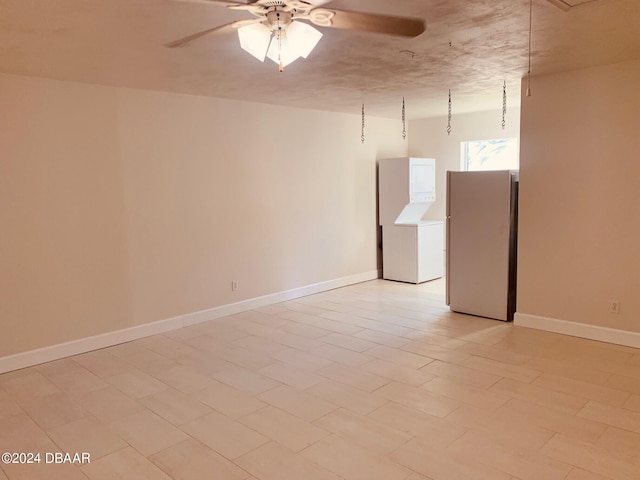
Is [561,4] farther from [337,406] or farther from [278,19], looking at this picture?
[337,406]

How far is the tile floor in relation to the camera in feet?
8.20

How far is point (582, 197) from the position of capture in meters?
4.31

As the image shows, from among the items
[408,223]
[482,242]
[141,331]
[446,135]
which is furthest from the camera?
[446,135]

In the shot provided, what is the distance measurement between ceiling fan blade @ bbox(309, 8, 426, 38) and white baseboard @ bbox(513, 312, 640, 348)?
3486 mm

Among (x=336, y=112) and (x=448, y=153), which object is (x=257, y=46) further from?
(x=448, y=153)

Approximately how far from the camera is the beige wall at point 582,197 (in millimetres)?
4059

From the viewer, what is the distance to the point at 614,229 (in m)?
4.16

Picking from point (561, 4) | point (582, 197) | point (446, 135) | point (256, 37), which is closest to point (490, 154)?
point (446, 135)

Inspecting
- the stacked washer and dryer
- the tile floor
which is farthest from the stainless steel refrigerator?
the stacked washer and dryer

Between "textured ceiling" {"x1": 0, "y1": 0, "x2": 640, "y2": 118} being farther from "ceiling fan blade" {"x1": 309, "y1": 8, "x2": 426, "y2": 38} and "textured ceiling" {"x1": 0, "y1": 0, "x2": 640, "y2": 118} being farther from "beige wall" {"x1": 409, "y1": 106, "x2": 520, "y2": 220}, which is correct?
"beige wall" {"x1": 409, "y1": 106, "x2": 520, "y2": 220}

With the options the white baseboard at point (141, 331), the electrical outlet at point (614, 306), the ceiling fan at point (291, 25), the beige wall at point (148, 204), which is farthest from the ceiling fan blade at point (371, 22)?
the white baseboard at point (141, 331)

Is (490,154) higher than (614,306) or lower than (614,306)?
higher

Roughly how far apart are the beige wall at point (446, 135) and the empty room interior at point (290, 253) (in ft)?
0.70

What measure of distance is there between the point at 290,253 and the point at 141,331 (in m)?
2.12
